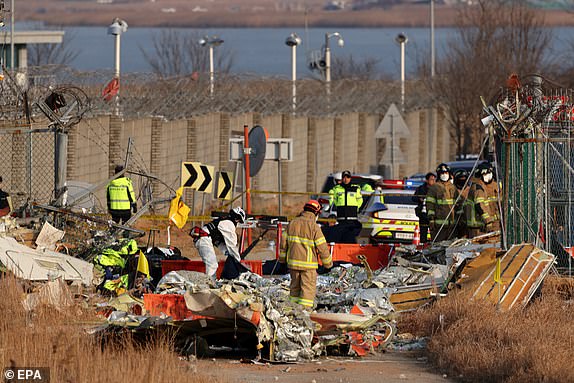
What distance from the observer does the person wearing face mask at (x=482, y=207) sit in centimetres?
2144

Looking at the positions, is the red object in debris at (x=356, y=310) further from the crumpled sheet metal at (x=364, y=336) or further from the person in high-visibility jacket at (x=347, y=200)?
the person in high-visibility jacket at (x=347, y=200)

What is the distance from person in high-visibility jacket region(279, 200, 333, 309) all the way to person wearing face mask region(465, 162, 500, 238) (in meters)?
6.52

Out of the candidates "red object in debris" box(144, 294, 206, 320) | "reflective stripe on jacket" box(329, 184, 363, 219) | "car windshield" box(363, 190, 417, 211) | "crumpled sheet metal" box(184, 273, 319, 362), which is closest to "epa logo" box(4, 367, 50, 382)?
"crumpled sheet metal" box(184, 273, 319, 362)

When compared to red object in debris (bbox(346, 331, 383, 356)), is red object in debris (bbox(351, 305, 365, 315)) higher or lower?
higher

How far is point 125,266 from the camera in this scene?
60.6 feet

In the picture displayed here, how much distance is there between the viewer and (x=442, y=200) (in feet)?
72.6

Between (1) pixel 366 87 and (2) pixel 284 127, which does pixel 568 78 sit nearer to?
(1) pixel 366 87

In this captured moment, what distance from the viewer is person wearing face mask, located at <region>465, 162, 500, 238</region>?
70.3ft

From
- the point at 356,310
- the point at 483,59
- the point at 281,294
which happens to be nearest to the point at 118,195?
the point at 281,294

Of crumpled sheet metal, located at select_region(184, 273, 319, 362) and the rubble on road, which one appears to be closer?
crumpled sheet metal, located at select_region(184, 273, 319, 362)

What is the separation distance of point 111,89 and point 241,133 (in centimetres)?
395

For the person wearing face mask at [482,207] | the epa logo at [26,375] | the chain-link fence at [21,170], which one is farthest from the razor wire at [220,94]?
the epa logo at [26,375]

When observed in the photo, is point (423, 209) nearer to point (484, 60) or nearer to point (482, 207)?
point (482, 207)

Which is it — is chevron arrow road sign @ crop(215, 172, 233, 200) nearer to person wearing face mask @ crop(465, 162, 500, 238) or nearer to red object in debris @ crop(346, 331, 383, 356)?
person wearing face mask @ crop(465, 162, 500, 238)
